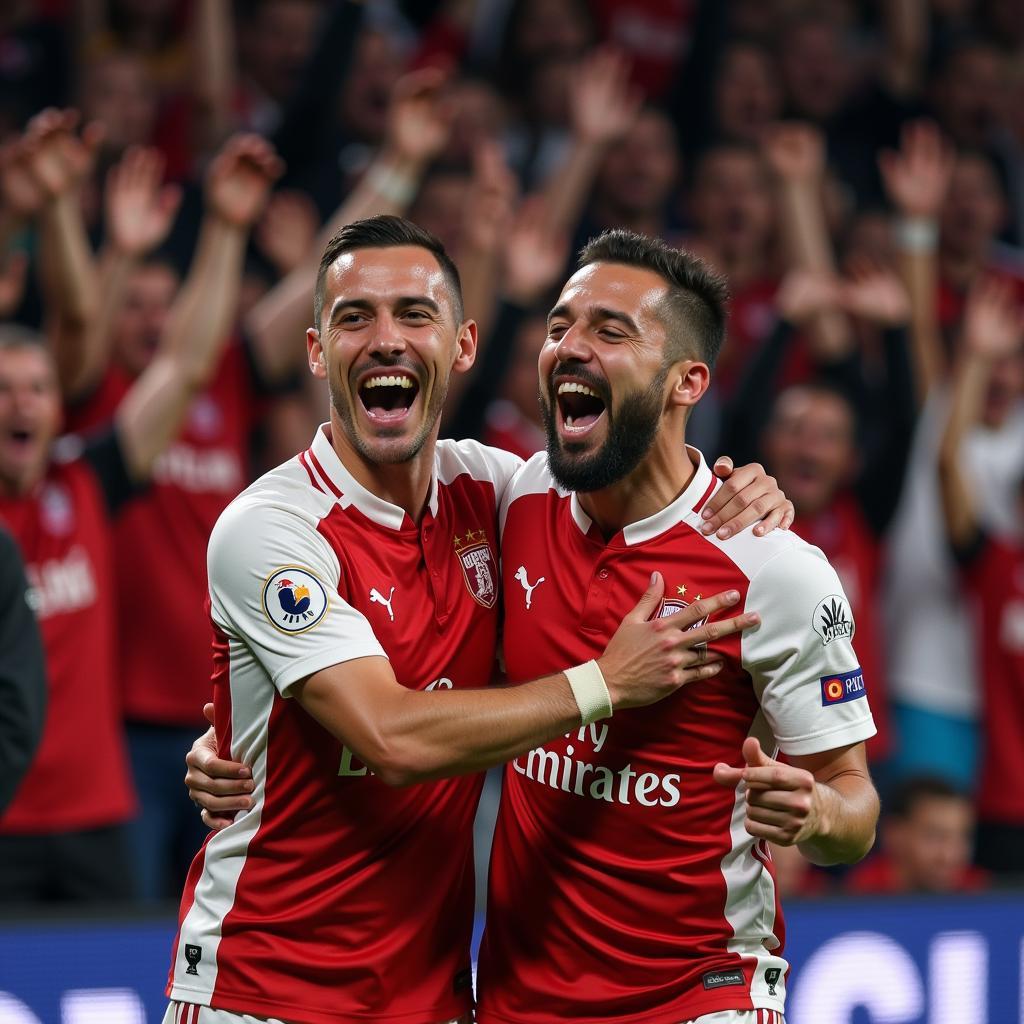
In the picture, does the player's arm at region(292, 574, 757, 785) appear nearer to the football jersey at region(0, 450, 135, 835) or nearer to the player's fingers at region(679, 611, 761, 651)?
the player's fingers at region(679, 611, 761, 651)

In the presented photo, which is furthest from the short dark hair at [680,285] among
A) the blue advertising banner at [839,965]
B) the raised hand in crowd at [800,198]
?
A: the raised hand in crowd at [800,198]

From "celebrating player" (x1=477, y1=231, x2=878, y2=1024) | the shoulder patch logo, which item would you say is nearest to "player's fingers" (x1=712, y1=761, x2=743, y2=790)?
"celebrating player" (x1=477, y1=231, x2=878, y2=1024)

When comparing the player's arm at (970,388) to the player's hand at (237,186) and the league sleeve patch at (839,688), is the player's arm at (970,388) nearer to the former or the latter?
the player's hand at (237,186)

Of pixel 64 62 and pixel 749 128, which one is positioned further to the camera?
pixel 749 128

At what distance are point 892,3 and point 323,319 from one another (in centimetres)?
683

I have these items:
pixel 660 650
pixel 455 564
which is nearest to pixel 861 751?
pixel 660 650

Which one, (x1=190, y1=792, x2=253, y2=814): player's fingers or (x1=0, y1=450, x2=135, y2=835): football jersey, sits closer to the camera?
(x1=190, y1=792, x2=253, y2=814): player's fingers

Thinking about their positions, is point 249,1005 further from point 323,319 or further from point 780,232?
point 780,232

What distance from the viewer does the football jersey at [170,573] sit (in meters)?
5.93

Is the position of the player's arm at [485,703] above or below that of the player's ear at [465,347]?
below

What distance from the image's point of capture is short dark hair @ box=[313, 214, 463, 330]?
11.5ft

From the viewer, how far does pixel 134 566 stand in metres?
5.98

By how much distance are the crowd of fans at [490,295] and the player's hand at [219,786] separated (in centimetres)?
79

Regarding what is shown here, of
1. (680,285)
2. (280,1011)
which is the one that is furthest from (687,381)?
(280,1011)
